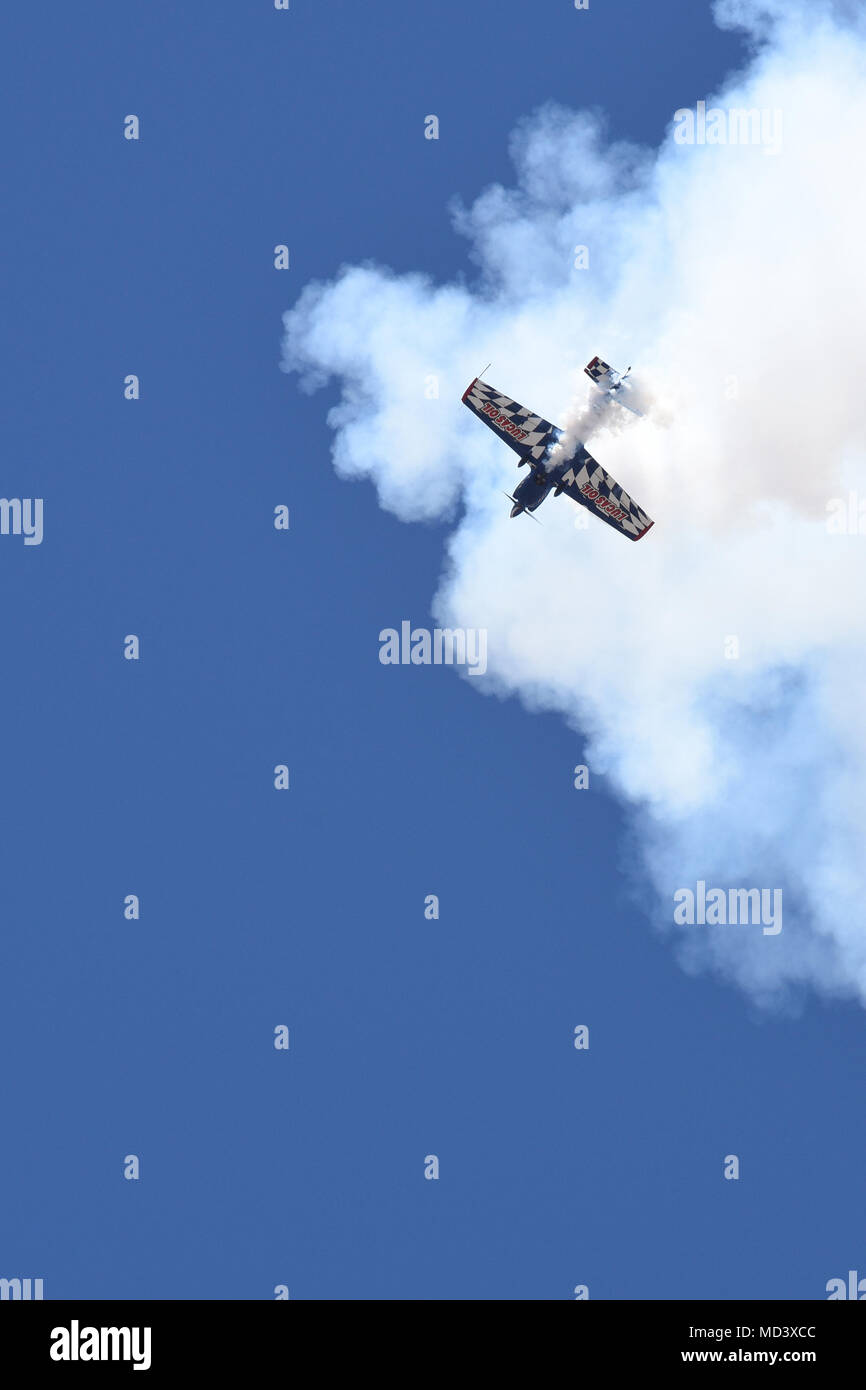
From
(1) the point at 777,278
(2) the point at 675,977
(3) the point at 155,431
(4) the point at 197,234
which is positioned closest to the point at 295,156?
(4) the point at 197,234

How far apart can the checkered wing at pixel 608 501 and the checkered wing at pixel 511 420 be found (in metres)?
2.00

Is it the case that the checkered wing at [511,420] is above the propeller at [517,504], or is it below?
above

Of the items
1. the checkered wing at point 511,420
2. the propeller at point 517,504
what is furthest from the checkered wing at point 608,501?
the checkered wing at point 511,420

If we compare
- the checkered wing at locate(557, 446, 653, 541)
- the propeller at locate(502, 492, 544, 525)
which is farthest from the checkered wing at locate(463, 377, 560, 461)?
the checkered wing at locate(557, 446, 653, 541)

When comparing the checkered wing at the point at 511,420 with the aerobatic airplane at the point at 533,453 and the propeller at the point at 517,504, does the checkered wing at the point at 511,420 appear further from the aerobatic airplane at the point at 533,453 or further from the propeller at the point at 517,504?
the propeller at the point at 517,504

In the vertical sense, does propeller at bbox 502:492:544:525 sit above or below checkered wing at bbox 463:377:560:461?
below

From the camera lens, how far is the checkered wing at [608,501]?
8356 centimetres

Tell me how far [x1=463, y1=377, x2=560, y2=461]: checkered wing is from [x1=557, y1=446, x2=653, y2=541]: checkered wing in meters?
2.00

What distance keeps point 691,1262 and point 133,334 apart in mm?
42856

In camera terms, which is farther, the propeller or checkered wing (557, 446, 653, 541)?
checkered wing (557, 446, 653, 541)

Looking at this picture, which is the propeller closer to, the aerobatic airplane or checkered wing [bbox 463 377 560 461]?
the aerobatic airplane

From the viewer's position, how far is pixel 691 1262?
84375mm

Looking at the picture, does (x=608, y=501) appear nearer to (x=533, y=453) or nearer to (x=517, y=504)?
(x=533, y=453)

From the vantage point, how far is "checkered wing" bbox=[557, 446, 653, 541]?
274 ft
